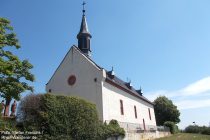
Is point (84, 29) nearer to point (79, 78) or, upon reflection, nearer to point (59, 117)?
point (79, 78)

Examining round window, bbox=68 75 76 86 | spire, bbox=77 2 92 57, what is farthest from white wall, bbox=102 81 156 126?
spire, bbox=77 2 92 57

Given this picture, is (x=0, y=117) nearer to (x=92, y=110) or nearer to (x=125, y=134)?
(x=92, y=110)

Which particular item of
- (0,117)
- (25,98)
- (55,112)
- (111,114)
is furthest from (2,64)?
(111,114)

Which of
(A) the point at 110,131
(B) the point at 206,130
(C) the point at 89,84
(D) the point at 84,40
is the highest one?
(D) the point at 84,40

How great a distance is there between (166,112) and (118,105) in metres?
36.3

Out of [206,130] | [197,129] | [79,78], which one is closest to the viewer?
[79,78]

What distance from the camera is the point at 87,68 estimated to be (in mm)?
26031

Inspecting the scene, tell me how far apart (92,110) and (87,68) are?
25.2 feet

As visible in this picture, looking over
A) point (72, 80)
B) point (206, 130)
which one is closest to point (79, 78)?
point (72, 80)

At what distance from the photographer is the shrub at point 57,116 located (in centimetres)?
1452

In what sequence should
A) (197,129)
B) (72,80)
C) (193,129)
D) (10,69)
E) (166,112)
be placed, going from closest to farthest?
(10,69) → (72,80) → (197,129) → (193,129) → (166,112)

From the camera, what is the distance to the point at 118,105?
2844cm

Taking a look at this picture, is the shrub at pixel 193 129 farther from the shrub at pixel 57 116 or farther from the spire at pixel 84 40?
the shrub at pixel 57 116

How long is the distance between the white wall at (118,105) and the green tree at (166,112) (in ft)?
74.0
